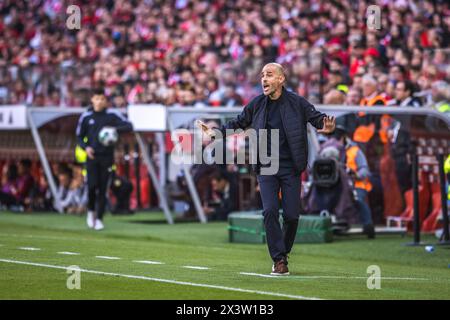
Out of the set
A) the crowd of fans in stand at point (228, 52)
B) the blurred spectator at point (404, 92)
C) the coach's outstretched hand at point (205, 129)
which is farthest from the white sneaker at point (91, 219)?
the coach's outstretched hand at point (205, 129)

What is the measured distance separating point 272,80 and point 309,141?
749 cm

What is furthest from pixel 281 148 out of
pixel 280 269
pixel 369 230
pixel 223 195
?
pixel 223 195

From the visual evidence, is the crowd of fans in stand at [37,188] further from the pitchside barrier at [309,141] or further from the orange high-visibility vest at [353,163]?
the orange high-visibility vest at [353,163]

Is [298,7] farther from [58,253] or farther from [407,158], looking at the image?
[58,253]

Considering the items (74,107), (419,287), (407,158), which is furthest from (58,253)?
(74,107)

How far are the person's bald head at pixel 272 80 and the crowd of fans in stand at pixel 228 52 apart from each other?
6.80 m

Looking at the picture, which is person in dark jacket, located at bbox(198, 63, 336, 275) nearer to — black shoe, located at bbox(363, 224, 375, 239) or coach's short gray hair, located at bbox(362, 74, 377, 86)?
black shoe, located at bbox(363, 224, 375, 239)

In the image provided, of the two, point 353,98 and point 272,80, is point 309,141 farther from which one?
point 272,80

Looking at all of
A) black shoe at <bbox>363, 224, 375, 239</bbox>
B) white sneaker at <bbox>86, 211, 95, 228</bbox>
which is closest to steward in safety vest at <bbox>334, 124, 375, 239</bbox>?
black shoe at <bbox>363, 224, 375, 239</bbox>

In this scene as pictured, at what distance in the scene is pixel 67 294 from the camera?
10297 mm

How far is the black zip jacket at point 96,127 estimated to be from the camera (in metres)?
20.3

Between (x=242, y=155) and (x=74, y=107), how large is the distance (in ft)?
16.8

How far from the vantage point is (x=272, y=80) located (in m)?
12.4

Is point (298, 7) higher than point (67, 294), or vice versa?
point (298, 7)
